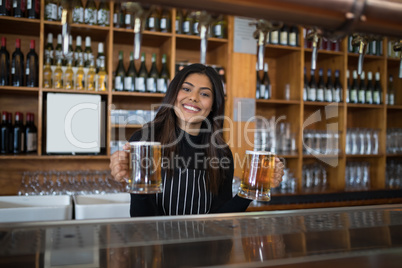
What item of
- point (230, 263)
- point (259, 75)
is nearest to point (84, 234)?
point (230, 263)

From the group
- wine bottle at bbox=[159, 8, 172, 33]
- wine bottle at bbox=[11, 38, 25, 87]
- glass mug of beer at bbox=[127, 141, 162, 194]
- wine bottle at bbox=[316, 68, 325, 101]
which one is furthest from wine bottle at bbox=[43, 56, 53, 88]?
wine bottle at bbox=[316, 68, 325, 101]

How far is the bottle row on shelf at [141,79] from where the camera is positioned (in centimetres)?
282

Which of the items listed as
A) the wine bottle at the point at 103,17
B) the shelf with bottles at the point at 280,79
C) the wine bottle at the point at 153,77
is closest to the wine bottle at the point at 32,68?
the wine bottle at the point at 103,17

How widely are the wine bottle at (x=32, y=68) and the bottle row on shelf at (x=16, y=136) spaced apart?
225mm

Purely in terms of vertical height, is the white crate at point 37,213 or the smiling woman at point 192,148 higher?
the smiling woman at point 192,148

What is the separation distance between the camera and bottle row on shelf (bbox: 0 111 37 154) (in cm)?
261

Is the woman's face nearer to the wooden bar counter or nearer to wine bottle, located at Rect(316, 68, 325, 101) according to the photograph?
the wooden bar counter

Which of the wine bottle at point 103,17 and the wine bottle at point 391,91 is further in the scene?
the wine bottle at point 391,91

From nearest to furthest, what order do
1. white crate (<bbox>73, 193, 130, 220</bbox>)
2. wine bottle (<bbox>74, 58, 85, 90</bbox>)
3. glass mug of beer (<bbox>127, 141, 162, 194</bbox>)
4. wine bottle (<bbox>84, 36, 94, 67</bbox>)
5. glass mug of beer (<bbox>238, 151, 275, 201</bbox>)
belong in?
1. glass mug of beer (<bbox>127, 141, 162, 194</bbox>)
2. glass mug of beer (<bbox>238, 151, 275, 201</bbox>)
3. white crate (<bbox>73, 193, 130, 220</bbox>)
4. wine bottle (<bbox>74, 58, 85, 90</bbox>)
5. wine bottle (<bbox>84, 36, 94, 67</bbox>)

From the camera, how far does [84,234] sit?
0.77 metres

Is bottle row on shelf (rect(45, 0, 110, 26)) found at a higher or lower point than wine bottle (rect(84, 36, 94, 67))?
higher

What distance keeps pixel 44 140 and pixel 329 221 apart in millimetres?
2340

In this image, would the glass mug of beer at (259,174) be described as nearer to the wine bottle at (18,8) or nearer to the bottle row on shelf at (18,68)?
the bottle row on shelf at (18,68)

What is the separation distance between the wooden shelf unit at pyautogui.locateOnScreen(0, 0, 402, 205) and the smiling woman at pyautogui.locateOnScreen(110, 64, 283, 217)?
4.19 feet
